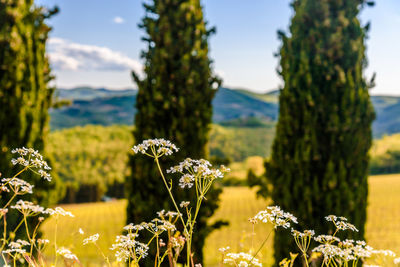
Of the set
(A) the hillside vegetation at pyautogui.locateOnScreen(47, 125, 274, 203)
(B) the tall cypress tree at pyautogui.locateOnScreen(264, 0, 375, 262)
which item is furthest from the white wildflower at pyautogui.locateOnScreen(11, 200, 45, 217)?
(A) the hillside vegetation at pyautogui.locateOnScreen(47, 125, 274, 203)

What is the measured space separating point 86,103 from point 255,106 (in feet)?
169

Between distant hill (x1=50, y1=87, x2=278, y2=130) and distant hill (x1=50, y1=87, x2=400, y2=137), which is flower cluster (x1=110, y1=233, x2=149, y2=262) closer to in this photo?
distant hill (x1=50, y1=87, x2=400, y2=137)

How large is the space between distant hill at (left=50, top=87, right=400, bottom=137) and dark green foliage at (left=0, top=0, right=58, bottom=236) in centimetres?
5808

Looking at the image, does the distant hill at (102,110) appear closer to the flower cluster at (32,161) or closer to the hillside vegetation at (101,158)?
the hillside vegetation at (101,158)

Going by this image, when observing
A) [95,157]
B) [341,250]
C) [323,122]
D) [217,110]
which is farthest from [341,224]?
[217,110]

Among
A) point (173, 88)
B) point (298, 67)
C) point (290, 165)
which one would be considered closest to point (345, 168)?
point (290, 165)

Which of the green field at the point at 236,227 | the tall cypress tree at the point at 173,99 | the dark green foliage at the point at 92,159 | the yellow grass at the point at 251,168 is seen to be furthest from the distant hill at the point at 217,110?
the tall cypress tree at the point at 173,99

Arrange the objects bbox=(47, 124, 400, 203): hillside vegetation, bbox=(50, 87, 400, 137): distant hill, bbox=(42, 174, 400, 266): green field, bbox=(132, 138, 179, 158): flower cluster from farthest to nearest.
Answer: bbox=(50, 87, 400, 137): distant hill
bbox=(47, 124, 400, 203): hillside vegetation
bbox=(42, 174, 400, 266): green field
bbox=(132, 138, 179, 158): flower cluster

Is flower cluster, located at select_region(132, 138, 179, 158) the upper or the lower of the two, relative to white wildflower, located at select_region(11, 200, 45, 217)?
upper

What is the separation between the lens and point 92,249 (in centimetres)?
962

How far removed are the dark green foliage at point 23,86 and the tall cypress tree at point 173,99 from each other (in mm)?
1418

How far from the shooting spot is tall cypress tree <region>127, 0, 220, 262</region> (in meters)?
5.25

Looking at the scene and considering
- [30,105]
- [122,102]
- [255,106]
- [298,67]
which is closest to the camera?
[30,105]

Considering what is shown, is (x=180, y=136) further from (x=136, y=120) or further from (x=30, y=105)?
(x=30, y=105)
